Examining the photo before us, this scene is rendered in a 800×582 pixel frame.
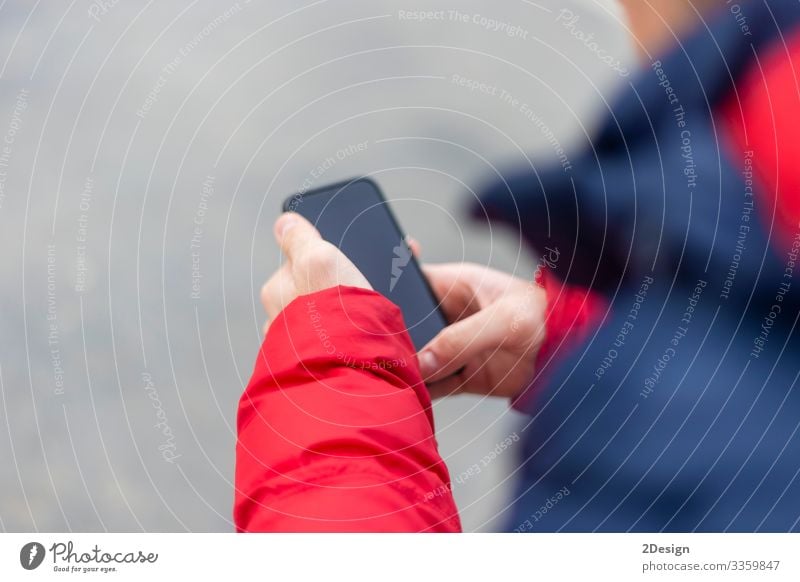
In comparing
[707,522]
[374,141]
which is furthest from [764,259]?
[374,141]

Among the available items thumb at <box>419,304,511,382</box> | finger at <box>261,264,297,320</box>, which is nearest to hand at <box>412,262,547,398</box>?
thumb at <box>419,304,511,382</box>

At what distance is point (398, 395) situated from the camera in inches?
20.1

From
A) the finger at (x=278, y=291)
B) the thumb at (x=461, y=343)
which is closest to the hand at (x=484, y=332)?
the thumb at (x=461, y=343)

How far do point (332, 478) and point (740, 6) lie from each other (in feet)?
1.46

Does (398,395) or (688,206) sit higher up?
(688,206)

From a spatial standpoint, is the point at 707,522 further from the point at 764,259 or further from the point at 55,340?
the point at 55,340

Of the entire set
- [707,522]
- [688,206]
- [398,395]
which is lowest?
[707,522]

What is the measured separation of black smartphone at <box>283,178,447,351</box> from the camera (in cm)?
58

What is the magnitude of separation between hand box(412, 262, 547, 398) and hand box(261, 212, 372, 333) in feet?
0.24

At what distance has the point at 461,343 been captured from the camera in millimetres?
603

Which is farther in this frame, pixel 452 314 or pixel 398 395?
pixel 452 314

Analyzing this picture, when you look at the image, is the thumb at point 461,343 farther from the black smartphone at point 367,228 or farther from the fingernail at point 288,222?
the fingernail at point 288,222

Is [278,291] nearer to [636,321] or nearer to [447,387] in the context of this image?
[447,387]
